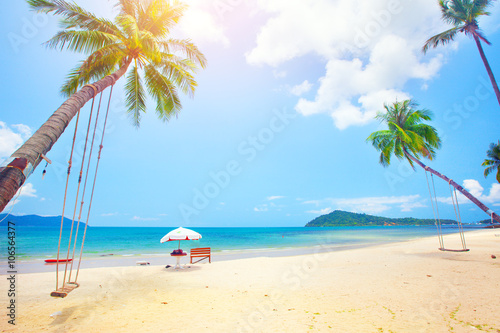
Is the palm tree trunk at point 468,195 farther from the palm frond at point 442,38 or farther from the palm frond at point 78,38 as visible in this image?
the palm frond at point 78,38

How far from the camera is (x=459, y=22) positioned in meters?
12.6

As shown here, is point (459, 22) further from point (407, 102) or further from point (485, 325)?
point (485, 325)

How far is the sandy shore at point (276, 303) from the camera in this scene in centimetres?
441

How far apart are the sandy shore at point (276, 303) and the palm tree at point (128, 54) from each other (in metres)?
3.77

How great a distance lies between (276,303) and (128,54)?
26.8 ft

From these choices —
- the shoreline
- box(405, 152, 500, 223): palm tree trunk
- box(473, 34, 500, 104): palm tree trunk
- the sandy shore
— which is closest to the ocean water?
the shoreline

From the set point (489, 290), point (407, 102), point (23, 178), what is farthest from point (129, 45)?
point (407, 102)

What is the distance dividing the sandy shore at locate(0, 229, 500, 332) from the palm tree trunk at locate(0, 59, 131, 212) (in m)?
2.98

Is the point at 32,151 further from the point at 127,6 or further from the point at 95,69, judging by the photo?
the point at 127,6

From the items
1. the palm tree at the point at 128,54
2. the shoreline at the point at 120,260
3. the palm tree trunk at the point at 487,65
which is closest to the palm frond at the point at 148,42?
the palm tree at the point at 128,54

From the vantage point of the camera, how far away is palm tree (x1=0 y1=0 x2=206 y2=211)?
18.9ft

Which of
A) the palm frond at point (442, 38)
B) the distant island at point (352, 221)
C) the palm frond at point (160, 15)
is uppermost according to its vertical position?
the palm frond at point (442, 38)

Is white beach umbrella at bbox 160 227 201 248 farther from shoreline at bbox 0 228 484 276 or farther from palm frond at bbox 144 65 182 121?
palm frond at bbox 144 65 182 121

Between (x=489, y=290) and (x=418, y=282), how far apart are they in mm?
1530
